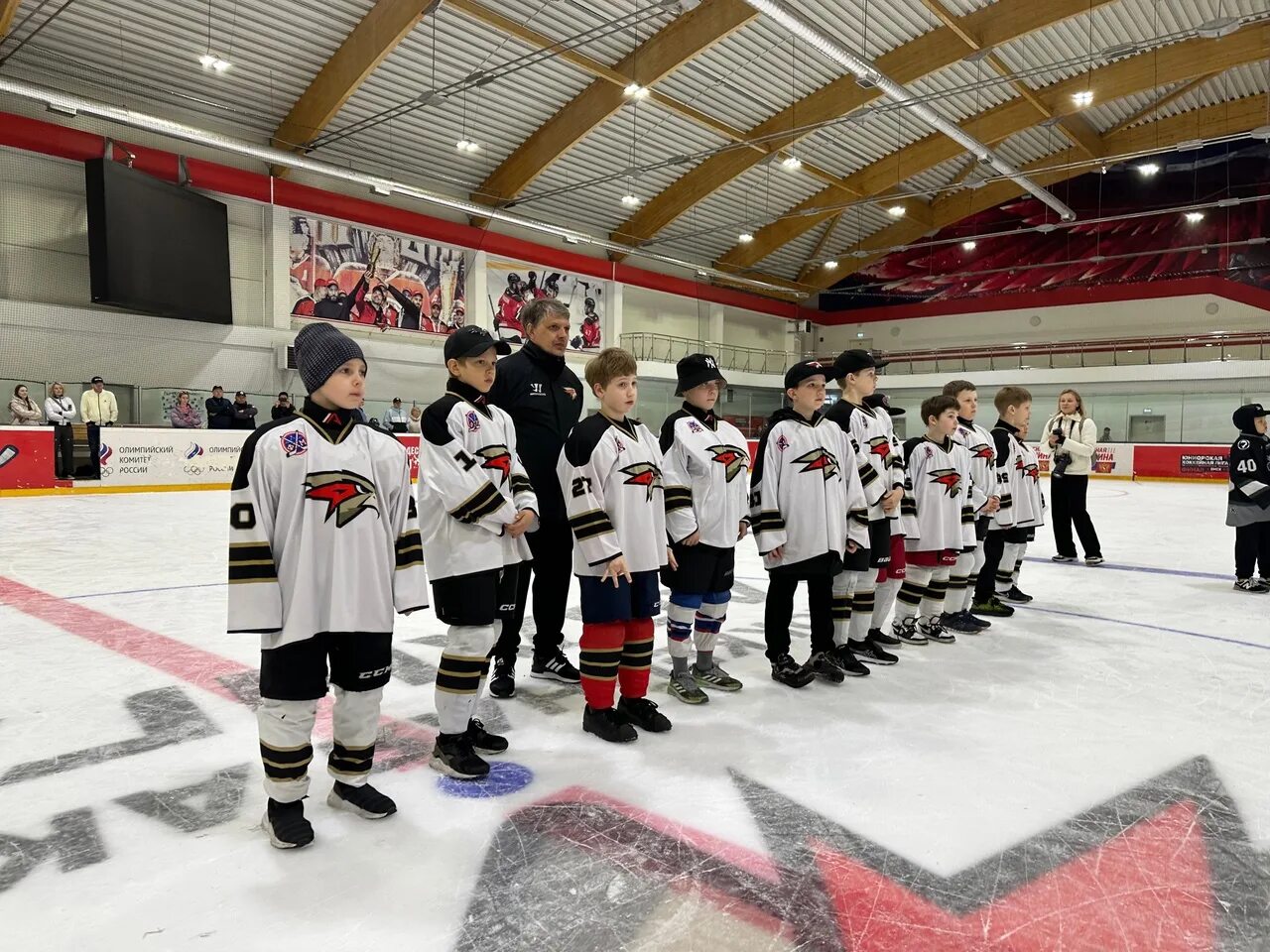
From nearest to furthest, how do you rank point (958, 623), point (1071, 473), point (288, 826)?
1. point (288, 826)
2. point (958, 623)
3. point (1071, 473)

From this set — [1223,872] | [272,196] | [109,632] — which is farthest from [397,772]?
[272,196]

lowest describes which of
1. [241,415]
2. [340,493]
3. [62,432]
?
[340,493]

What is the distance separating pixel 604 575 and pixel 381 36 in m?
13.8

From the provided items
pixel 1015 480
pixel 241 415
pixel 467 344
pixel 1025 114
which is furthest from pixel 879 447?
pixel 1025 114

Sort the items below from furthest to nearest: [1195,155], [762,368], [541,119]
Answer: [762,368], [1195,155], [541,119]

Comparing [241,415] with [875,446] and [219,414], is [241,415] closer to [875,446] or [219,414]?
[219,414]

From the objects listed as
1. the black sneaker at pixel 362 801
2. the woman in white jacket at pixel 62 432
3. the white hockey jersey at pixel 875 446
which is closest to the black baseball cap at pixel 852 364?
the white hockey jersey at pixel 875 446

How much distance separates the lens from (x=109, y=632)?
163 inches

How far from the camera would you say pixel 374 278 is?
18812 millimetres

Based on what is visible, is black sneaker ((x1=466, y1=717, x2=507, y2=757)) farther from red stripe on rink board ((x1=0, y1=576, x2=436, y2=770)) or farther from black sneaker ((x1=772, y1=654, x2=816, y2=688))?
black sneaker ((x1=772, y1=654, x2=816, y2=688))

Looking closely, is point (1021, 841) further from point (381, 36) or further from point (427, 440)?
point (381, 36)

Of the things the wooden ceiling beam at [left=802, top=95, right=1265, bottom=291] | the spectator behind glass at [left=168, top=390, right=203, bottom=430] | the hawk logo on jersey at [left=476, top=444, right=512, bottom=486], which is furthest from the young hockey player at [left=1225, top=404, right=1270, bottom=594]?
the spectator behind glass at [left=168, top=390, right=203, bottom=430]

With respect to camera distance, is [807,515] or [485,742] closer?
[485,742]

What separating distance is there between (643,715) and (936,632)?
214 centimetres
